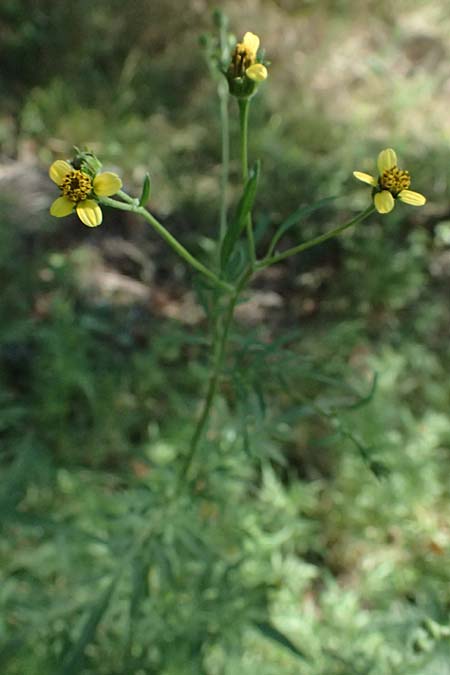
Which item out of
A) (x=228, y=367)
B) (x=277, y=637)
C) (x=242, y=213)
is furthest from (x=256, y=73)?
(x=277, y=637)

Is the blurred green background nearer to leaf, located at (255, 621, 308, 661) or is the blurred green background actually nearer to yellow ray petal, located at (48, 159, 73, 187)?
leaf, located at (255, 621, 308, 661)

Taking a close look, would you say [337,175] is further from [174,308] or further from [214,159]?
[174,308]

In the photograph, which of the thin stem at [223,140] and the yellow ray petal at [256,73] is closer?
the yellow ray petal at [256,73]

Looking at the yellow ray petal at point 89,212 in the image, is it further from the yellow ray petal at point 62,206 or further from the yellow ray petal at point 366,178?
the yellow ray petal at point 366,178

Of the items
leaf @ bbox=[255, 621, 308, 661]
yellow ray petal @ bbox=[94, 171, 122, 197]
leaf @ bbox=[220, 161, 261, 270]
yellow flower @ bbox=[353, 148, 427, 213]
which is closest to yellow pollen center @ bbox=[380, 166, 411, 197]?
yellow flower @ bbox=[353, 148, 427, 213]

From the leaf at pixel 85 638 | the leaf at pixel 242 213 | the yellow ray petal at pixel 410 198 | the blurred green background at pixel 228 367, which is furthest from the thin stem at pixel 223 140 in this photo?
the leaf at pixel 85 638

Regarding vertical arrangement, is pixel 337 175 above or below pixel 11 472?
above

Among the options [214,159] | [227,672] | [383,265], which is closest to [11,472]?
[227,672]
